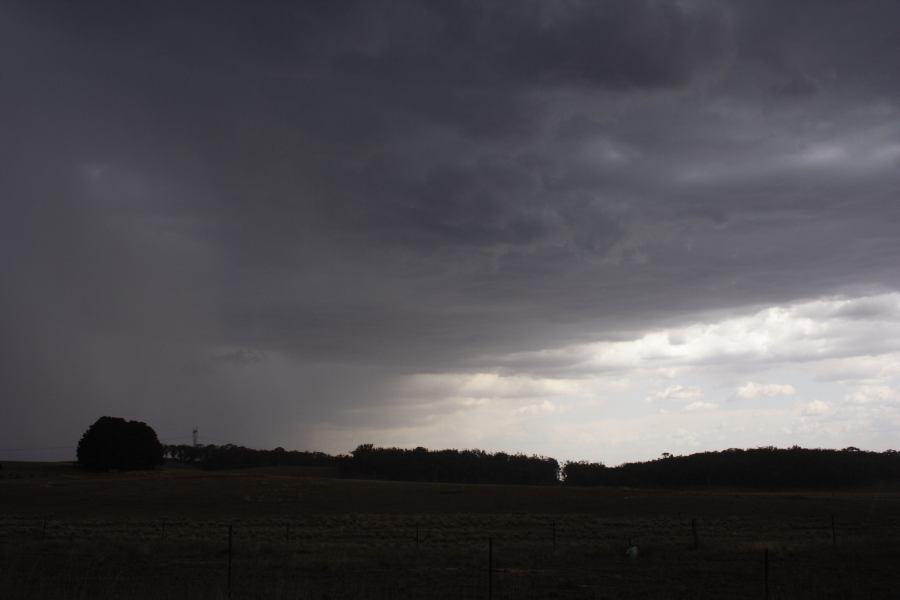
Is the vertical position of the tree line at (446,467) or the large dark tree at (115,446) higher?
the large dark tree at (115,446)

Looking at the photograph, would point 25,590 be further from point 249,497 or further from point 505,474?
point 505,474

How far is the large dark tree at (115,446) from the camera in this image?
10081 cm

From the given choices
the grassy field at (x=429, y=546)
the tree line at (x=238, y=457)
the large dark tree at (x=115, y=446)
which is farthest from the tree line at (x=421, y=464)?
the grassy field at (x=429, y=546)

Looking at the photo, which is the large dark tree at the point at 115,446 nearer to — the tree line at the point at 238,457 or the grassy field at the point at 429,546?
the grassy field at the point at 429,546

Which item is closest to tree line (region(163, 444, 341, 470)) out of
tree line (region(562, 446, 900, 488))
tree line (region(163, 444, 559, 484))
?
tree line (region(163, 444, 559, 484))

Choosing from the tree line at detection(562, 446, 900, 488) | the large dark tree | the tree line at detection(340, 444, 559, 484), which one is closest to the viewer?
the large dark tree

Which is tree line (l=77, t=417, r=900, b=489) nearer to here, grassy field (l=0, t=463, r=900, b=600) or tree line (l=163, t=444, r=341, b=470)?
tree line (l=163, t=444, r=341, b=470)

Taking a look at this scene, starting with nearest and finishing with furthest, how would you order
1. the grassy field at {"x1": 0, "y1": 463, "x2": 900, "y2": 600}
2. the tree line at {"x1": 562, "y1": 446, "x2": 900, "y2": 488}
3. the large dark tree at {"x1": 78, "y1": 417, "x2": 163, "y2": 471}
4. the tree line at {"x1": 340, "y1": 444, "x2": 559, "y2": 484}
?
the grassy field at {"x1": 0, "y1": 463, "x2": 900, "y2": 600}, the large dark tree at {"x1": 78, "y1": 417, "x2": 163, "y2": 471}, the tree line at {"x1": 562, "y1": 446, "x2": 900, "y2": 488}, the tree line at {"x1": 340, "y1": 444, "x2": 559, "y2": 484}

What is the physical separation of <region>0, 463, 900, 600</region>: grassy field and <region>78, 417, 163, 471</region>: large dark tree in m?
29.7

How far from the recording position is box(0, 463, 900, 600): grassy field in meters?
21.1

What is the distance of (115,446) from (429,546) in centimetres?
8061

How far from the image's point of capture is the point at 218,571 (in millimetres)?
24281

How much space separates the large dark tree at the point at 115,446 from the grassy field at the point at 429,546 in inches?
1170

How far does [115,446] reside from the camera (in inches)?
3976
